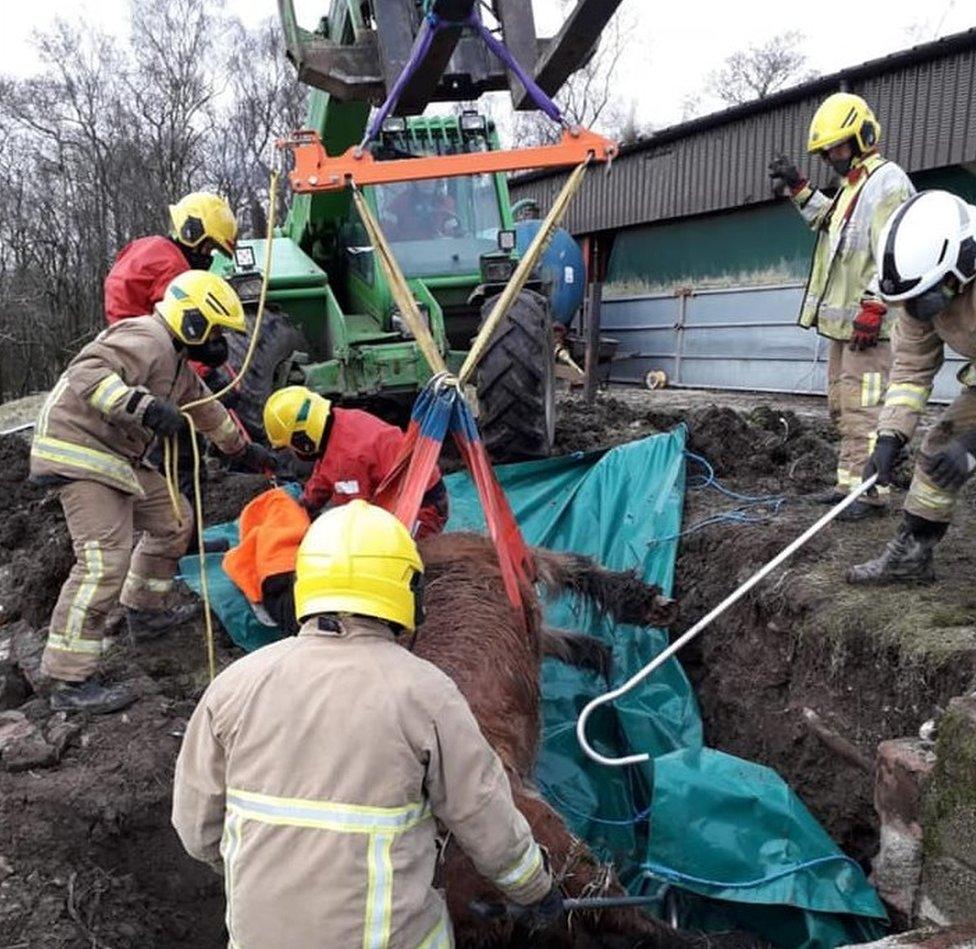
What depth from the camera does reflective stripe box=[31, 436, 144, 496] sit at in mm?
4215

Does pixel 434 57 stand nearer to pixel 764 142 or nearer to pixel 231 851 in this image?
pixel 231 851

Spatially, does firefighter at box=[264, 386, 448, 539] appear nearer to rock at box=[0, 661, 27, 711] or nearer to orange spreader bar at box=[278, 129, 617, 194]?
orange spreader bar at box=[278, 129, 617, 194]

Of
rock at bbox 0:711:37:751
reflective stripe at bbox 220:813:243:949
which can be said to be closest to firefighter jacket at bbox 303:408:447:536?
rock at bbox 0:711:37:751

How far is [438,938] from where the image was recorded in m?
2.34

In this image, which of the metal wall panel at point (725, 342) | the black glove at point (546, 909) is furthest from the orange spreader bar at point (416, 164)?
the metal wall panel at point (725, 342)

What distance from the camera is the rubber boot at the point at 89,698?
4215 mm

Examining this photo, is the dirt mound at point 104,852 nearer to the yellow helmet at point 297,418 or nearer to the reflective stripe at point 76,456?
the reflective stripe at point 76,456

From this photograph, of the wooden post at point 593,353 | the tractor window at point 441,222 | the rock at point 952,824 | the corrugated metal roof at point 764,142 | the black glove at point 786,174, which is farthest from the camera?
the wooden post at point 593,353

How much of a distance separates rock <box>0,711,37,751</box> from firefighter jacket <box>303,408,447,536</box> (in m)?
1.60

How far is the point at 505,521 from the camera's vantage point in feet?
14.1

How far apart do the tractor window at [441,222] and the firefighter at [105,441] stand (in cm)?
322

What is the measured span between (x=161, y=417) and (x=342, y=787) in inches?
102

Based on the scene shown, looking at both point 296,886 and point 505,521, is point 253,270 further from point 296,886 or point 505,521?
point 296,886

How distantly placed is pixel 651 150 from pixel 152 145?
21.5m
